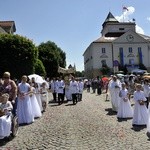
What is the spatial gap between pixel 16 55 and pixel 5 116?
3502cm

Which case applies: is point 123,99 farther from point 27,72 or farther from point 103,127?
point 27,72

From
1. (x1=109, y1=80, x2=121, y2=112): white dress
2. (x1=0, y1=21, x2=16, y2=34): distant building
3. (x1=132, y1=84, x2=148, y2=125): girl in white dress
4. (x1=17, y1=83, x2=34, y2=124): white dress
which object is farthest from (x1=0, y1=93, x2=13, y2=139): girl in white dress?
(x1=0, y1=21, x2=16, y2=34): distant building

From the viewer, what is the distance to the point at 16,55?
150ft

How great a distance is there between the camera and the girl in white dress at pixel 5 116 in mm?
11047

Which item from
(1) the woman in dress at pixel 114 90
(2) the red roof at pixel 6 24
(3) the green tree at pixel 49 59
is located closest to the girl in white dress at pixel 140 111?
(1) the woman in dress at pixel 114 90

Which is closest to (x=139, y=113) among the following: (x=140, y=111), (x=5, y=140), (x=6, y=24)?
(x=140, y=111)

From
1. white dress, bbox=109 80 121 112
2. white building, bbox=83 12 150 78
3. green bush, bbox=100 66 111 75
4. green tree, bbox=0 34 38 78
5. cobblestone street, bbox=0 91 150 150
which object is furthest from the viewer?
white building, bbox=83 12 150 78

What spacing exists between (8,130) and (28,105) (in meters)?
4.71

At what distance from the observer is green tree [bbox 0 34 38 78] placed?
45.3 metres

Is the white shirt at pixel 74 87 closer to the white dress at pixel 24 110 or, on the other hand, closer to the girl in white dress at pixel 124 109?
the girl in white dress at pixel 124 109

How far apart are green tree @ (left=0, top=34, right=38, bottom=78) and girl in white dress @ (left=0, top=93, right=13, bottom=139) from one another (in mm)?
33676

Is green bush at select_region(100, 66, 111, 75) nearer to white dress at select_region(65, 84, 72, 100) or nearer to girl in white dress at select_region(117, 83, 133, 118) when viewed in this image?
white dress at select_region(65, 84, 72, 100)

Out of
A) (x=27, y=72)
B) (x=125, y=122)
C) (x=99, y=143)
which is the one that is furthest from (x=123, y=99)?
(x=27, y=72)

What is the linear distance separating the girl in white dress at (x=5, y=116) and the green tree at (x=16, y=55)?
110 feet
